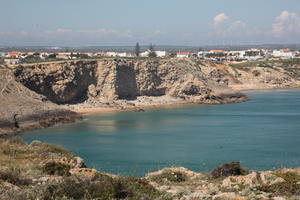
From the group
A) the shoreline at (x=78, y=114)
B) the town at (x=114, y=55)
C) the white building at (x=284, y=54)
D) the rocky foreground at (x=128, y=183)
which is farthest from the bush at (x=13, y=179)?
the white building at (x=284, y=54)

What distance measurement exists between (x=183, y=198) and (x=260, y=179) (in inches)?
102

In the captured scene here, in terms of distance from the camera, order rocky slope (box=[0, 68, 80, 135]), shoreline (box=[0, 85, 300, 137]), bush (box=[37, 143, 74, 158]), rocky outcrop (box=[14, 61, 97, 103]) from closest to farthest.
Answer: bush (box=[37, 143, 74, 158]), shoreline (box=[0, 85, 300, 137]), rocky slope (box=[0, 68, 80, 135]), rocky outcrop (box=[14, 61, 97, 103])

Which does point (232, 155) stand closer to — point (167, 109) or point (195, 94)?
point (167, 109)

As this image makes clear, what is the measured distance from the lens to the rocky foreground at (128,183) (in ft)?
23.4

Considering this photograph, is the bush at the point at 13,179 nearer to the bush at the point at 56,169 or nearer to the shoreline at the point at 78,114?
the bush at the point at 56,169

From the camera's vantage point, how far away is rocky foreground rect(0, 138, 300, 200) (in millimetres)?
7131

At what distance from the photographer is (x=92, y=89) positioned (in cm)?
5634

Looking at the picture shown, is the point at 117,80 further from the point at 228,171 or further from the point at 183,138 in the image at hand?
the point at 228,171

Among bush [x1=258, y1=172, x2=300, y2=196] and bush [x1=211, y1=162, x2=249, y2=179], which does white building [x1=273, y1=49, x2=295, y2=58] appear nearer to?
bush [x1=211, y1=162, x2=249, y2=179]

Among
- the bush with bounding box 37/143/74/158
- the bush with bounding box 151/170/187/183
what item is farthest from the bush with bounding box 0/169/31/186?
the bush with bounding box 37/143/74/158

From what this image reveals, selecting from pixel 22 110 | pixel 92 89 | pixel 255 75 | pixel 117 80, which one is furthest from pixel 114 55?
pixel 22 110

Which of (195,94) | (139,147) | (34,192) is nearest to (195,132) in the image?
(139,147)

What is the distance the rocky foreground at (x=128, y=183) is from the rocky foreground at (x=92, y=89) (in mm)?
26688

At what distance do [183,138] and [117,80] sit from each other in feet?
83.7
